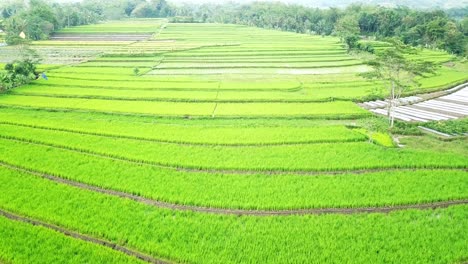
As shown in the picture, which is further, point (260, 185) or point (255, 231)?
point (260, 185)

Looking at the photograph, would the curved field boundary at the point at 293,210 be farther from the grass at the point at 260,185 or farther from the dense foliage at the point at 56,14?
the dense foliage at the point at 56,14

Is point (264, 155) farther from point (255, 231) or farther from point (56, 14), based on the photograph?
point (56, 14)

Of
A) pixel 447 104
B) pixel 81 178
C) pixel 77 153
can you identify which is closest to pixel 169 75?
pixel 77 153

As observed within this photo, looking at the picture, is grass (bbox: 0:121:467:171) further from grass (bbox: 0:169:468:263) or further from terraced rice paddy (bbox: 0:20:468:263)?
grass (bbox: 0:169:468:263)

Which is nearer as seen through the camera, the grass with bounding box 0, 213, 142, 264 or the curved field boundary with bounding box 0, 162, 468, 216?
the grass with bounding box 0, 213, 142, 264

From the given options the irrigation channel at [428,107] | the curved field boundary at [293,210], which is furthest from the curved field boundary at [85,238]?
the irrigation channel at [428,107]

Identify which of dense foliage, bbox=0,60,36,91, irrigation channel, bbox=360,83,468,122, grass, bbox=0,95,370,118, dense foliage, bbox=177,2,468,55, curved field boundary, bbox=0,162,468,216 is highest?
dense foliage, bbox=177,2,468,55

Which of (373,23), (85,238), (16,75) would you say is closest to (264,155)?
(85,238)

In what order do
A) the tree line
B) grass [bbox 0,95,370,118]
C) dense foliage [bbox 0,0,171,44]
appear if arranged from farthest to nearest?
dense foliage [bbox 0,0,171,44] < the tree line < grass [bbox 0,95,370,118]

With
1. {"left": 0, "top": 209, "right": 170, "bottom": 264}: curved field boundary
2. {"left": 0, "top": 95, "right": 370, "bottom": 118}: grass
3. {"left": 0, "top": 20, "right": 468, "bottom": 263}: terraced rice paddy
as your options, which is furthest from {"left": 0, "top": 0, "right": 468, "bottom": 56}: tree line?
{"left": 0, "top": 209, "right": 170, "bottom": 264}: curved field boundary
